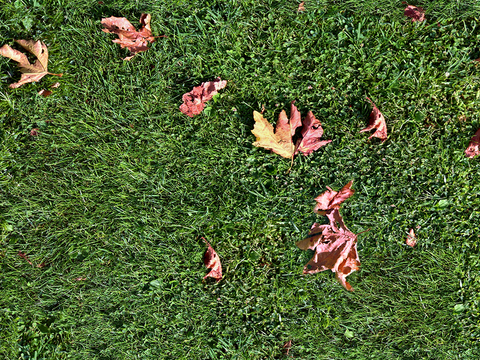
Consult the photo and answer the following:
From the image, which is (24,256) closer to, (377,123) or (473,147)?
(377,123)

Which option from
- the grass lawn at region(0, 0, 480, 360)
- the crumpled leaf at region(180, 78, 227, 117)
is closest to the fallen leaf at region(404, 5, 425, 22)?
the grass lawn at region(0, 0, 480, 360)

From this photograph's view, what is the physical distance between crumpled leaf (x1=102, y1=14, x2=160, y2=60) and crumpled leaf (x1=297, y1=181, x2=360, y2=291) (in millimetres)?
1880

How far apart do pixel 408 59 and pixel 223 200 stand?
1887 mm

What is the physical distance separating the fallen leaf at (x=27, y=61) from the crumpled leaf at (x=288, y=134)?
179cm

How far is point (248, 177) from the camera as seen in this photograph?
2.89m

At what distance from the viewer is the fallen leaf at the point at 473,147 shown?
288 centimetres

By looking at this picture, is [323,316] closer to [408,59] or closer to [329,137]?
[329,137]

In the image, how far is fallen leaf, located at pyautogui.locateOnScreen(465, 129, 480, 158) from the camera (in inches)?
113

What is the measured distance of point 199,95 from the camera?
2867 millimetres

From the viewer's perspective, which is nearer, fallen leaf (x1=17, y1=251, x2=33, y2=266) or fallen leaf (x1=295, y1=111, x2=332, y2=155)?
fallen leaf (x1=295, y1=111, x2=332, y2=155)

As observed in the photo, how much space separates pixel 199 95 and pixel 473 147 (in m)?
2.25

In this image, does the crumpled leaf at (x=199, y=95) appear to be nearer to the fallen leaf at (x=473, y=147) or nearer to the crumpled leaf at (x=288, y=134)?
the crumpled leaf at (x=288, y=134)

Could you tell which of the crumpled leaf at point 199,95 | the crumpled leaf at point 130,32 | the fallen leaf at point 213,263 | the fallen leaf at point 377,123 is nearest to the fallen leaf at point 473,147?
the fallen leaf at point 377,123

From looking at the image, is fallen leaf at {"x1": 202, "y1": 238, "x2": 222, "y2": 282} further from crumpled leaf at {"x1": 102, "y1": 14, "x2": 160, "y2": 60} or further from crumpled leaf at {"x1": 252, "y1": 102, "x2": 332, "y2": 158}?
crumpled leaf at {"x1": 102, "y1": 14, "x2": 160, "y2": 60}
